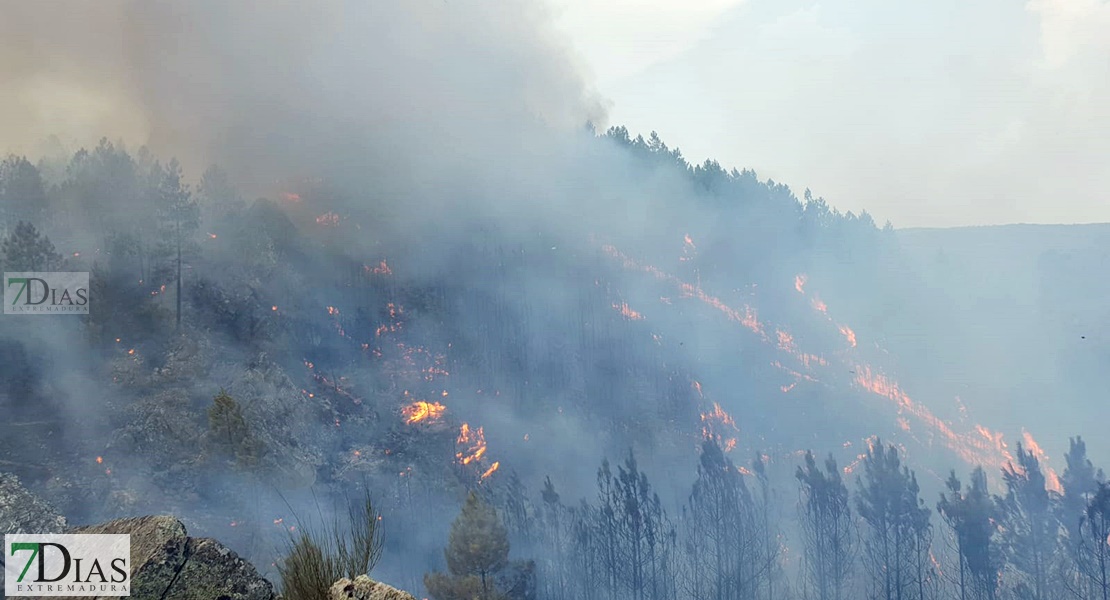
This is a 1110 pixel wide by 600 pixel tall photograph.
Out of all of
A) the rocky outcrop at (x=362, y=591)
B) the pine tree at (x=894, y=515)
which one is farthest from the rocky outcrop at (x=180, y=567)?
the pine tree at (x=894, y=515)

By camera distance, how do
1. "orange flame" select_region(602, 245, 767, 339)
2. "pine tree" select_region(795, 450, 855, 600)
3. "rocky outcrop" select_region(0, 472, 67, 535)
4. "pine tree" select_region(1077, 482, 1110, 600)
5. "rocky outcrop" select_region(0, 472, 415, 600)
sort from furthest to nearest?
"orange flame" select_region(602, 245, 767, 339)
"pine tree" select_region(795, 450, 855, 600)
"pine tree" select_region(1077, 482, 1110, 600)
"rocky outcrop" select_region(0, 472, 67, 535)
"rocky outcrop" select_region(0, 472, 415, 600)

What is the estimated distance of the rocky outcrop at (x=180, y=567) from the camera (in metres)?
4.95

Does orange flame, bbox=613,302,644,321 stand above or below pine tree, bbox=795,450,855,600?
above

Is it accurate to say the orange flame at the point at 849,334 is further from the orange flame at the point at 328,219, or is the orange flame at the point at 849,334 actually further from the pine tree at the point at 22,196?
the pine tree at the point at 22,196

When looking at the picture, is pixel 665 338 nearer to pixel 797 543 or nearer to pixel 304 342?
pixel 797 543

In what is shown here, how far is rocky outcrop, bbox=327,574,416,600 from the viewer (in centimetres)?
450

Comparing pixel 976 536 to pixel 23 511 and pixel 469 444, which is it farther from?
pixel 23 511

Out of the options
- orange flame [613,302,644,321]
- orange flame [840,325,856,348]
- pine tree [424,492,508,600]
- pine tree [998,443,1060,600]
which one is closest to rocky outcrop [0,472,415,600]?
pine tree [424,492,508,600]

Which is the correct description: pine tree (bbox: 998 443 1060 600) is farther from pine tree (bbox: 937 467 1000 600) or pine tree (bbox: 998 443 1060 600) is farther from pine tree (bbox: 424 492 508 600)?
pine tree (bbox: 424 492 508 600)

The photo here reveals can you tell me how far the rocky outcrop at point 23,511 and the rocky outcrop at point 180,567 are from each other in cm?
5430

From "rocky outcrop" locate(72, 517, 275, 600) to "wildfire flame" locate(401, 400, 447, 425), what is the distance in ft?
387

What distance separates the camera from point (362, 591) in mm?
4633

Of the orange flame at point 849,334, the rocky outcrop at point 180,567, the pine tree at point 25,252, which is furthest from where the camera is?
Answer: the orange flame at point 849,334

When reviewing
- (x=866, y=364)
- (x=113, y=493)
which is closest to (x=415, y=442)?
(x=113, y=493)
